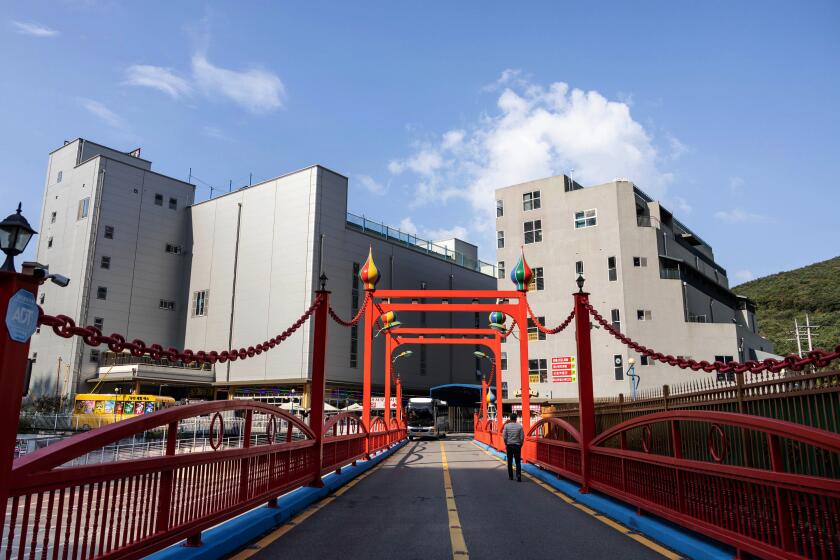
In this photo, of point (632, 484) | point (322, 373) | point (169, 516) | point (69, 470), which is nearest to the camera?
point (69, 470)

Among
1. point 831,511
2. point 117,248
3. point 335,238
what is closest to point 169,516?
point 831,511

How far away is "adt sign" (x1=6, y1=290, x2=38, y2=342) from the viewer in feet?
13.0

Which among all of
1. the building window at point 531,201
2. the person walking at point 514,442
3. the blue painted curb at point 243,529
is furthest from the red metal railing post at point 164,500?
the building window at point 531,201

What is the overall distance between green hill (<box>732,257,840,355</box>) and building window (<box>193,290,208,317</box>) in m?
70.8

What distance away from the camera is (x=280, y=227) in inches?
2223

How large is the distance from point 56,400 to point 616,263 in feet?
159

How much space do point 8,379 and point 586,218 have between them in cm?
5046

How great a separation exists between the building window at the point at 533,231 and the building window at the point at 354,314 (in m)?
17.0

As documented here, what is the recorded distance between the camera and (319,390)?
12.3 m

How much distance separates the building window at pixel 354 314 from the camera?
189ft

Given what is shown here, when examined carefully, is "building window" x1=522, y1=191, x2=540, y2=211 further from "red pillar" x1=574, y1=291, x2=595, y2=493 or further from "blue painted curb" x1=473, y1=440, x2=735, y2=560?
"blue painted curb" x1=473, y1=440, x2=735, y2=560

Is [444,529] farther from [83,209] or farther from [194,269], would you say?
[83,209]

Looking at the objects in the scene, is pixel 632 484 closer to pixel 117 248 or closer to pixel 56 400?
pixel 56 400

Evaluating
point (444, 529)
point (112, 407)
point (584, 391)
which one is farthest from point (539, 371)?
point (444, 529)
